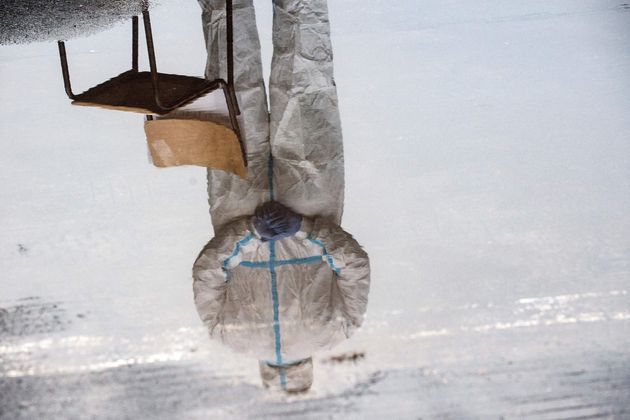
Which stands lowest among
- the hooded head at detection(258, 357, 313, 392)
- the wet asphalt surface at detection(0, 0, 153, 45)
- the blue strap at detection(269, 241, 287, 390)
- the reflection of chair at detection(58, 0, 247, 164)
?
the hooded head at detection(258, 357, 313, 392)

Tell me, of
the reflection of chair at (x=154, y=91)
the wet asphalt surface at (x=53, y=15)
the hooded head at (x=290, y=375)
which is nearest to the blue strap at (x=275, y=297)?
the hooded head at (x=290, y=375)

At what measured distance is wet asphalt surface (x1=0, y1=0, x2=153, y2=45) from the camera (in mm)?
1651

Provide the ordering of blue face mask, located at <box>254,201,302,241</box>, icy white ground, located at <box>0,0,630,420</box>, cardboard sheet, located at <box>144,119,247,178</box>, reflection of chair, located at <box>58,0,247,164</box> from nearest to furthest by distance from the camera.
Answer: reflection of chair, located at <box>58,0,247,164</box> < cardboard sheet, located at <box>144,119,247,178</box> < blue face mask, located at <box>254,201,302,241</box> < icy white ground, located at <box>0,0,630,420</box>

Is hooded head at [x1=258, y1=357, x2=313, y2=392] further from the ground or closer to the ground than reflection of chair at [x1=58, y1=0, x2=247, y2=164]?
closer to the ground

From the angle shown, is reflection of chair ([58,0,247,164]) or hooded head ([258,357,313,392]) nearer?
reflection of chair ([58,0,247,164])

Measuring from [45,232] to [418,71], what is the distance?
1360 mm

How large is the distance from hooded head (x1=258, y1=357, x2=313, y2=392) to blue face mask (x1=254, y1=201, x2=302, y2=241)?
0.34m

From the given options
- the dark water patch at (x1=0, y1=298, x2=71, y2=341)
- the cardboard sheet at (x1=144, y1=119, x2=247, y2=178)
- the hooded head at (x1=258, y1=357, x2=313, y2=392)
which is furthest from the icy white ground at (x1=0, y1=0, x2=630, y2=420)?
the cardboard sheet at (x1=144, y1=119, x2=247, y2=178)

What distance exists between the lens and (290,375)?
5.36ft

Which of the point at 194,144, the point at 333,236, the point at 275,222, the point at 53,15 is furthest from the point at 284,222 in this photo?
the point at 53,15

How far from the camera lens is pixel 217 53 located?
161 cm

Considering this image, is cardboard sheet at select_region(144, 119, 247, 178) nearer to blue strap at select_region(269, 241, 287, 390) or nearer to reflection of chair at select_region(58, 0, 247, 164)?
reflection of chair at select_region(58, 0, 247, 164)

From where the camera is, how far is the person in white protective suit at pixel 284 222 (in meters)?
1.60

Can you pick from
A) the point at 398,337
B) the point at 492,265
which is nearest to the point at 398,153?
the point at 492,265
